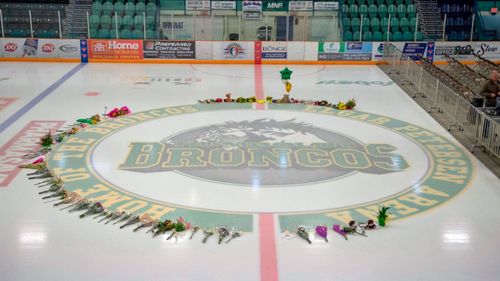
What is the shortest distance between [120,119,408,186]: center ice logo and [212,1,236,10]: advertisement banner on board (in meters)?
16.2

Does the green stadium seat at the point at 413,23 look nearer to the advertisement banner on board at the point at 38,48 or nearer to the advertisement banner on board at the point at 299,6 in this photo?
the advertisement banner on board at the point at 299,6

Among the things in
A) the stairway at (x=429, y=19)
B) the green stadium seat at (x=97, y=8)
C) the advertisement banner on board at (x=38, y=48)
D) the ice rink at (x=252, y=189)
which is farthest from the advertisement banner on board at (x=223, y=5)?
the ice rink at (x=252, y=189)

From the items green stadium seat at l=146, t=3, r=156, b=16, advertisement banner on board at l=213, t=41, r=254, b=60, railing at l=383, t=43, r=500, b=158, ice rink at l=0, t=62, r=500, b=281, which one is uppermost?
green stadium seat at l=146, t=3, r=156, b=16

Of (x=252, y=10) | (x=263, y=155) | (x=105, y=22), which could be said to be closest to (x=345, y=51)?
(x=252, y=10)

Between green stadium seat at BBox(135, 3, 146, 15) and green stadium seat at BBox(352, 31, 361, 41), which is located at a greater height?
green stadium seat at BBox(135, 3, 146, 15)

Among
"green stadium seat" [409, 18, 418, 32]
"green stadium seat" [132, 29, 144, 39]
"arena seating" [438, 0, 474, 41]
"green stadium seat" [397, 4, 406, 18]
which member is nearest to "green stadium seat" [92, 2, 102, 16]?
"green stadium seat" [132, 29, 144, 39]

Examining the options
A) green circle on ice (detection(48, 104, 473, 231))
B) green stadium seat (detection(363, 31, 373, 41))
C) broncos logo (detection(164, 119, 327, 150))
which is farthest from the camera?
green stadium seat (detection(363, 31, 373, 41))

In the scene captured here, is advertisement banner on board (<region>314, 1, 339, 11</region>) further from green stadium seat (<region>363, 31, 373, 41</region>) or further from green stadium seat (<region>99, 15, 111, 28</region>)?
Result: green stadium seat (<region>99, 15, 111, 28</region>)

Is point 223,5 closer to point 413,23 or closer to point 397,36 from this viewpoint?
point 397,36

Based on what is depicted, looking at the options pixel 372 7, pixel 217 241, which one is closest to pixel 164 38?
pixel 372 7

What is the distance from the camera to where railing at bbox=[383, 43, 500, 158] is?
1281 cm

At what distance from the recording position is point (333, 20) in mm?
29125

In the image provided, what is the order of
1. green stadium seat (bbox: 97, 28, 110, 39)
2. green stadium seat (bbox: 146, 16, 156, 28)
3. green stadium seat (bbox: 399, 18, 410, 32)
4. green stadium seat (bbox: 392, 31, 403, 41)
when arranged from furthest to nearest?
green stadium seat (bbox: 399, 18, 410, 32) → green stadium seat (bbox: 392, 31, 403, 41) → green stadium seat (bbox: 146, 16, 156, 28) → green stadium seat (bbox: 97, 28, 110, 39)

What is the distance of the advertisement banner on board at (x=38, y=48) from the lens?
2703 cm
